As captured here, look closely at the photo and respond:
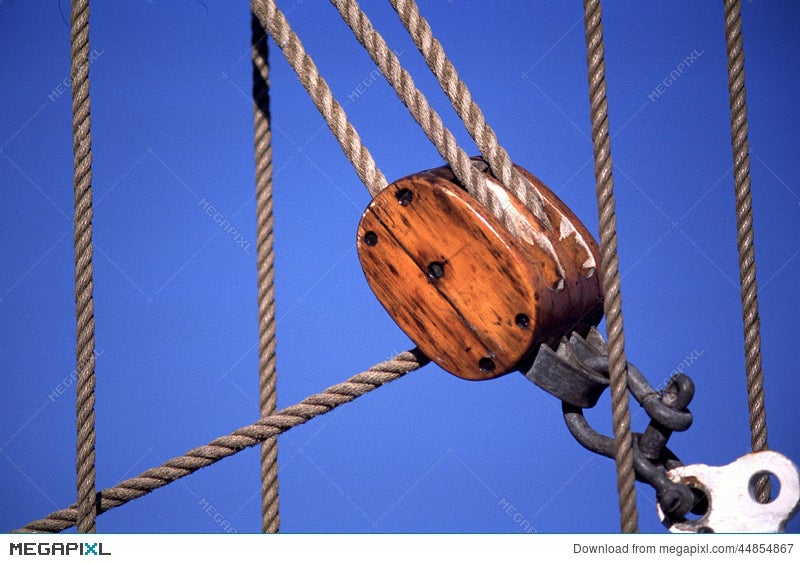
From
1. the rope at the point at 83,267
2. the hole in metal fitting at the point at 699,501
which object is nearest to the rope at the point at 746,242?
the hole in metal fitting at the point at 699,501

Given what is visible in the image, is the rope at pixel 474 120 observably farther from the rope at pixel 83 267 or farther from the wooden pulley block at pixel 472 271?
the rope at pixel 83 267

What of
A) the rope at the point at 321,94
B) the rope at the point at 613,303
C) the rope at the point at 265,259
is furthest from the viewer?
the rope at the point at 265,259

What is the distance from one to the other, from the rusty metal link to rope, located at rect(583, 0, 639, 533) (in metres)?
0.04

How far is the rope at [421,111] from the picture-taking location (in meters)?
0.69

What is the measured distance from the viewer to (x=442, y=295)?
2.26 ft

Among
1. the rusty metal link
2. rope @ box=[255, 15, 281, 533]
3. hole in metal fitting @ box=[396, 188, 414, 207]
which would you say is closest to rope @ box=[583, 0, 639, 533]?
the rusty metal link

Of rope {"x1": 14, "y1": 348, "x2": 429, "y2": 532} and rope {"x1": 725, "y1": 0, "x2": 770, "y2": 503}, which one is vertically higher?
rope {"x1": 725, "y1": 0, "x2": 770, "y2": 503}

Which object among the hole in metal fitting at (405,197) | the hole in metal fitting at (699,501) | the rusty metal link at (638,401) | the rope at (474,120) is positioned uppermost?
the rope at (474,120)

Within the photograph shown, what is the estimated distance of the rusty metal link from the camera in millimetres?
654

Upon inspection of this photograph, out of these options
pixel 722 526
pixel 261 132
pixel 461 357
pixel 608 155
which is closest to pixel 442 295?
pixel 461 357
